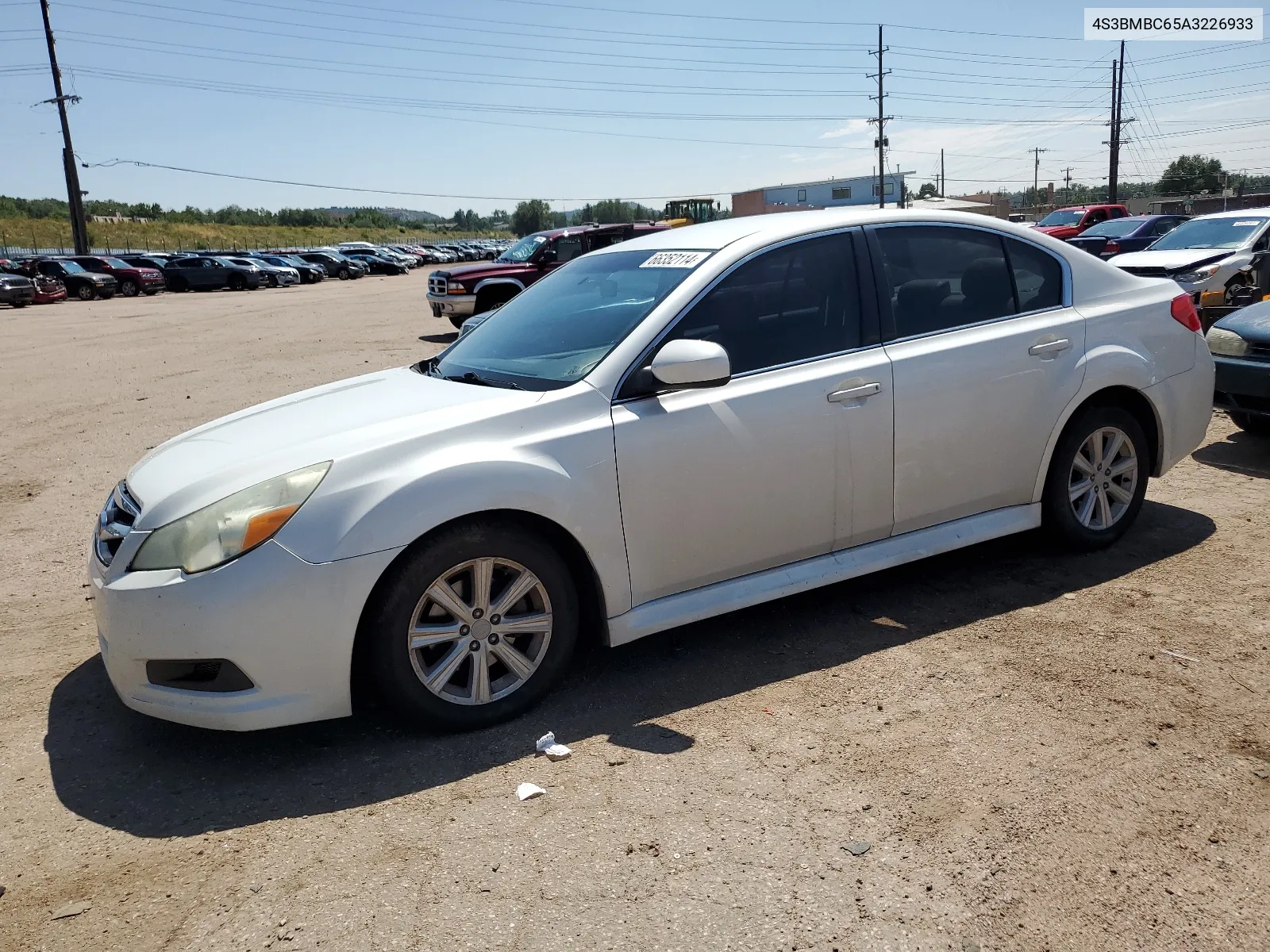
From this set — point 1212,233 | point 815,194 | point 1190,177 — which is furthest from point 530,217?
point 1212,233

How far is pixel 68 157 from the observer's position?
2026 inches

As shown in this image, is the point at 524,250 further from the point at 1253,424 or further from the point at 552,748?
the point at 552,748

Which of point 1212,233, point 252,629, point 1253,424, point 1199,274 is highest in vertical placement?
point 1212,233

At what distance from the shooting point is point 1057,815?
2930 millimetres

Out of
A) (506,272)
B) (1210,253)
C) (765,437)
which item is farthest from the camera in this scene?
(506,272)

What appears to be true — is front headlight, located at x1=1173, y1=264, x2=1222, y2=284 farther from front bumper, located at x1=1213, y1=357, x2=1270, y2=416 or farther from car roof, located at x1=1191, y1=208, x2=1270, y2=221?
front bumper, located at x1=1213, y1=357, x2=1270, y2=416

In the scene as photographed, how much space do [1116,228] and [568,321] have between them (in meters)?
21.3

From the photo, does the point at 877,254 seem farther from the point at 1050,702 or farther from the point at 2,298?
the point at 2,298

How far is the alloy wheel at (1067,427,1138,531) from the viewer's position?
4.88m

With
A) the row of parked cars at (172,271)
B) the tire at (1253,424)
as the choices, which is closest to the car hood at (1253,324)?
the tire at (1253,424)

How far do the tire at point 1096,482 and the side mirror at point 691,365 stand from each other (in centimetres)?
200

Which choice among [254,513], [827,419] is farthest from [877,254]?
[254,513]

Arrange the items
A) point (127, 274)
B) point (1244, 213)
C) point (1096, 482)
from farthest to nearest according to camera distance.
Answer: point (127, 274), point (1244, 213), point (1096, 482)

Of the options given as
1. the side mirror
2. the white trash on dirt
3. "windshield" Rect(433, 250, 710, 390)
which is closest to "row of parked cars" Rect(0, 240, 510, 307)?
"windshield" Rect(433, 250, 710, 390)
